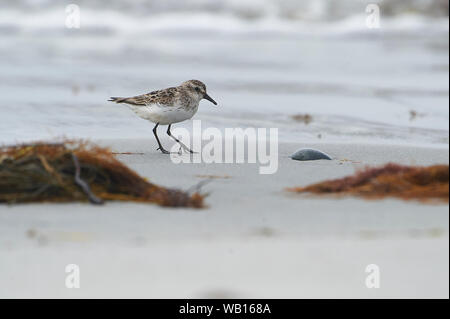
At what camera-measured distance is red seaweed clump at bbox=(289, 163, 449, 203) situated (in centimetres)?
530

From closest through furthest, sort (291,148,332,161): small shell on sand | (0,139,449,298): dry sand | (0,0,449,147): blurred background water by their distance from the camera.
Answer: (0,139,449,298): dry sand, (291,148,332,161): small shell on sand, (0,0,449,147): blurred background water

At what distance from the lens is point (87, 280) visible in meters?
3.87

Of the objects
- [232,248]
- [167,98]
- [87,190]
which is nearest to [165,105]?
[167,98]

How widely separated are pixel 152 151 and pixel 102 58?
8.05m

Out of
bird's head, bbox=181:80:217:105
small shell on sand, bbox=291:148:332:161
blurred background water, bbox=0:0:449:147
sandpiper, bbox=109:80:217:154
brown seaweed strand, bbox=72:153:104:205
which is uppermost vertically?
blurred background water, bbox=0:0:449:147

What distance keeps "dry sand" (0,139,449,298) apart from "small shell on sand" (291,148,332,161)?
146cm

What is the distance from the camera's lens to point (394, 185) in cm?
541

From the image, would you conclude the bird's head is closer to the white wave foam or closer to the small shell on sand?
the small shell on sand

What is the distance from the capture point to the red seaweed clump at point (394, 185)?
209 inches

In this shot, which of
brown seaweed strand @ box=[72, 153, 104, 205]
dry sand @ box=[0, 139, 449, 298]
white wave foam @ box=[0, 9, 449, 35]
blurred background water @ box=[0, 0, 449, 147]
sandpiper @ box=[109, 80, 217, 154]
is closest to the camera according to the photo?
dry sand @ box=[0, 139, 449, 298]

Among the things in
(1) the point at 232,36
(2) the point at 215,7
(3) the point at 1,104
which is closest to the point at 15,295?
(3) the point at 1,104

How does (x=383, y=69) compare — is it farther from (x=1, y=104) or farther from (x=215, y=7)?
(x=215, y=7)

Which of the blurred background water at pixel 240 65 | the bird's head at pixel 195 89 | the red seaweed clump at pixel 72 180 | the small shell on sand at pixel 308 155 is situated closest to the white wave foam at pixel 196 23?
the blurred background water at pixel 240 65

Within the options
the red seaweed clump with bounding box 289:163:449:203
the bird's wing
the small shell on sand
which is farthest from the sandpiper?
the red seaweed clump with bounding box 289:163:449:203
